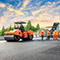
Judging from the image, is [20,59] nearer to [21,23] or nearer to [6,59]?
[6,59]

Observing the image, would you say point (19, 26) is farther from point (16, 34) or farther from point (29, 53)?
point (29, 53)

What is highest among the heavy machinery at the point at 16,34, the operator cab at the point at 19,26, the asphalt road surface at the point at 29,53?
the operator cab at the point at 19,26

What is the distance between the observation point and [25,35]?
13.1 m

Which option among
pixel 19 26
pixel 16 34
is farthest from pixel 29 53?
pixel 19 26

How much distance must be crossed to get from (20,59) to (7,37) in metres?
7.77

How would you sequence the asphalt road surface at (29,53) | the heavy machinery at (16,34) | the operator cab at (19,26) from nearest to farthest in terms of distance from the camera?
1. the asphalt road surface at (29,53)
2. the heavy machinery at (16,34)
3. the operator cab at (19,26)

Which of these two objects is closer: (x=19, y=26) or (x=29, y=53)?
(x=29, y=53)

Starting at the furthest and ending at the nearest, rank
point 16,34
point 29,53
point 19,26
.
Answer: point 19,26
point 16,34
point 29,53

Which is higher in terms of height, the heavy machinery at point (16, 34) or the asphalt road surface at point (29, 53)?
the heavy machinery at point (16, 34)

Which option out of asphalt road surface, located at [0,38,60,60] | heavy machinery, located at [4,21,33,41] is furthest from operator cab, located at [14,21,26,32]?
asphalt road surface, located at [0,38,60,60]

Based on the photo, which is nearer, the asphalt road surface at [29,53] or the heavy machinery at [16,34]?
the asphalt road surface at [29,53]

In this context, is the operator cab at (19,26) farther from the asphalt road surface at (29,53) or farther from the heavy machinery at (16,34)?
the asphalt road surface at (29,53)

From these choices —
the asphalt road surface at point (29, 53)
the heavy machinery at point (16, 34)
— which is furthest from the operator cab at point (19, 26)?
the asphalt road surface at point (29, 53)

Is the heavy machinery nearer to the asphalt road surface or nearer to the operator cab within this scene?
the operator cab
